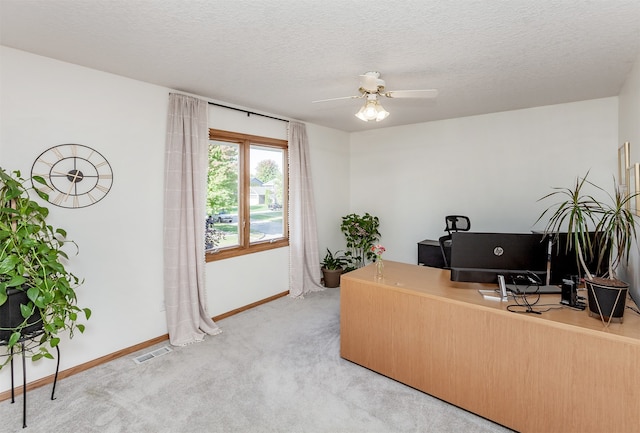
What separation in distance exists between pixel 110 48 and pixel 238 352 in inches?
106

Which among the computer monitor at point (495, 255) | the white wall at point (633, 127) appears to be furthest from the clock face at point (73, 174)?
the white wall at point (633, 127)

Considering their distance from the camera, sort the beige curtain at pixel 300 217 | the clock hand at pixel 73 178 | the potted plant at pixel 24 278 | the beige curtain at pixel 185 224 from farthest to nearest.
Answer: the beige curtain at pixel 300 217
the beige curtain at pixel 185 224
the clock hand at pixel 73 178
the potted plant at pixel 24 278

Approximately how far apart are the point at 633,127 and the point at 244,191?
390cm

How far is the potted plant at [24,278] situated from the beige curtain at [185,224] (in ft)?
3.29

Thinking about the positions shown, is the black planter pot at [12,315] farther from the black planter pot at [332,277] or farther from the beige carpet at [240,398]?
the black planter pot at [332,277]

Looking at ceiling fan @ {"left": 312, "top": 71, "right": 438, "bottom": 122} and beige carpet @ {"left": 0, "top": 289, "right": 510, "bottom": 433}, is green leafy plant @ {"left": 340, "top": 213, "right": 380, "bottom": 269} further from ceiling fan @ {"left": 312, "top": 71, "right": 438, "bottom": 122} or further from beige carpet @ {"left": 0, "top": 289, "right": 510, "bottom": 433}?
ceiling fan @ {"left": 312, "top": 71, "right": 438, "bottom": 122}

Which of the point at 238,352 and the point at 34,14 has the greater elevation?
the point at 34,14

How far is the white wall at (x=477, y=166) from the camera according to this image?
12.2 ft

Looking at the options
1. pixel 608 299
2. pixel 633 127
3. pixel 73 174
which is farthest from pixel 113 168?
pixel 633 127

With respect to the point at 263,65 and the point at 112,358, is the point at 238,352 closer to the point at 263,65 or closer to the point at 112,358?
the point at 112,358

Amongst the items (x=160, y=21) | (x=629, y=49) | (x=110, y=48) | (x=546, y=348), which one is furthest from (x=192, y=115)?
(x=629, y=49)

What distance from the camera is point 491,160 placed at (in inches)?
171

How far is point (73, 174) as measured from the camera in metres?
2.62

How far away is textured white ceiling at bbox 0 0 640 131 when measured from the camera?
5.93 ft
